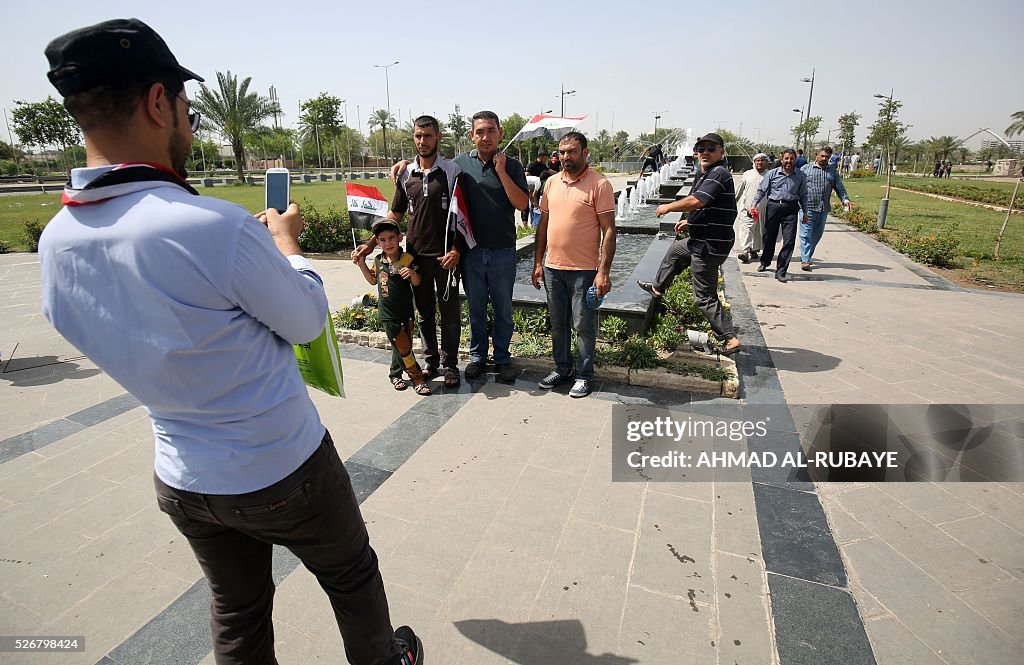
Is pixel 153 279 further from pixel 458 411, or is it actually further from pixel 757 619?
pixel 458 411

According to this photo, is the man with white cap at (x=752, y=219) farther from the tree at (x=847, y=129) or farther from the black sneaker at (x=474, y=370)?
the tree at (x=847, y=129)

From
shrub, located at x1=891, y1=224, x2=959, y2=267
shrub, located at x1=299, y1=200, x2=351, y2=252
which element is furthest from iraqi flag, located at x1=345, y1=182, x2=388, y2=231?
shrub, located at x1=891, y1=224, x2=959, y2=267

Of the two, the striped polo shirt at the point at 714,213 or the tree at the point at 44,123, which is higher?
the tree at the point at 44,123

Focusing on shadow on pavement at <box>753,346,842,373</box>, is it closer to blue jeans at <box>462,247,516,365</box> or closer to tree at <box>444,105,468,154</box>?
blue jeans at <box>462,247,516,365</box>

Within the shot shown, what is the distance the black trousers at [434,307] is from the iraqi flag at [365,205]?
0.53 m

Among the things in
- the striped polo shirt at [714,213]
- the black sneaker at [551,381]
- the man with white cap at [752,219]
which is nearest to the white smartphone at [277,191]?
the black sneaker at [551,381]

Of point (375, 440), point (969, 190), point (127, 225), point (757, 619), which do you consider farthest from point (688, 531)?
point (969, 190)

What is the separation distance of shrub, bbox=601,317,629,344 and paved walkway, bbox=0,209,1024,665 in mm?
674

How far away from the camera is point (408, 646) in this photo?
2031 mm

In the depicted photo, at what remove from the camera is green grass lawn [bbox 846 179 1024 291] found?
8.82 m

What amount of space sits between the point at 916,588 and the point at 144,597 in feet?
12.0

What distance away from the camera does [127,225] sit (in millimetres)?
1154

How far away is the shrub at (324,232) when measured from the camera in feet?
38.6

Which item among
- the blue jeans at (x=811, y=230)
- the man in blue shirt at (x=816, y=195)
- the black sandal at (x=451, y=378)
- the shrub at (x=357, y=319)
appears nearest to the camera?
the black sandal at (x=451, y=378)
